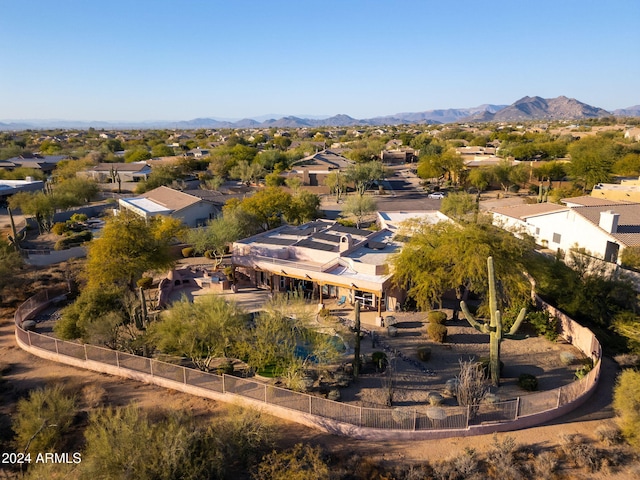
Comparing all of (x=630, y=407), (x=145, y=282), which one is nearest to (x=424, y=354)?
(x=630, y=407)

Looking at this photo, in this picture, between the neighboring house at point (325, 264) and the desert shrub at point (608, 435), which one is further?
the neighboring house at point (325, 264)

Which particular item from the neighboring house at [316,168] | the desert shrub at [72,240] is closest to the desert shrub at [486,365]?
the desert shrub at [72,240]

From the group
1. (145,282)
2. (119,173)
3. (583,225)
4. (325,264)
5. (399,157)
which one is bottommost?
(145,282)

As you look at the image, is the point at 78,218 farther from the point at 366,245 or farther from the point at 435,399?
the point at 435,399

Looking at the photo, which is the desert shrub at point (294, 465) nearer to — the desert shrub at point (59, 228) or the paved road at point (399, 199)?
the paved road at point (399, 199)

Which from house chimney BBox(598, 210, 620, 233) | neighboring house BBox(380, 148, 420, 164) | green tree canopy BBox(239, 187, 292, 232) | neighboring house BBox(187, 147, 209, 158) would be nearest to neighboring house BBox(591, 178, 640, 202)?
house chimney BBox(598, 210, 620, 233)

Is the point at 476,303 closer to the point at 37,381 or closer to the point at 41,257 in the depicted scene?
the point at 37,381

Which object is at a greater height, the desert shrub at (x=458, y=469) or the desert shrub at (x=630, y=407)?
the desert shrub at (x=630, y=407)

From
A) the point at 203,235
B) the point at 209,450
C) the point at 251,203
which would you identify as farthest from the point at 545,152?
the point at 209,450
